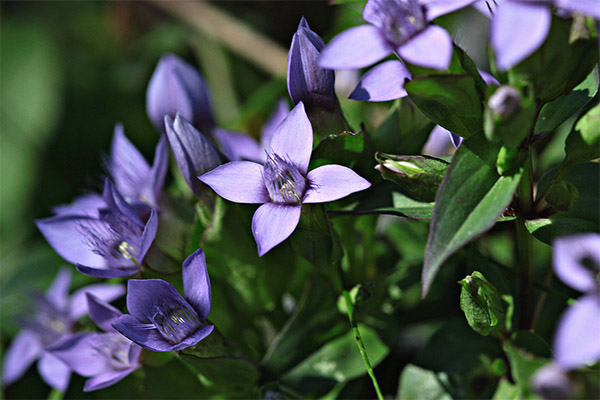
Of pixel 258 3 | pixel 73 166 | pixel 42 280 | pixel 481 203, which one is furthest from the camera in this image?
pixel 258 3

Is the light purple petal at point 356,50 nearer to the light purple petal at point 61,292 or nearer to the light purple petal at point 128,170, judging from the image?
the light purple petal at point 128,170

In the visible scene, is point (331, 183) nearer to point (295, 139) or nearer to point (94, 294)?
point (295, 139)

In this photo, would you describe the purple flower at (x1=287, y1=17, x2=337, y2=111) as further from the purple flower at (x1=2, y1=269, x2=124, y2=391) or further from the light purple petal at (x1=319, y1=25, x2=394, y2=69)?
the purple flower at (x1=2, y1=269, x2=124, y2=391)

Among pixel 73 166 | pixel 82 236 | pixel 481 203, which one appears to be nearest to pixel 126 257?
pixel 82 236

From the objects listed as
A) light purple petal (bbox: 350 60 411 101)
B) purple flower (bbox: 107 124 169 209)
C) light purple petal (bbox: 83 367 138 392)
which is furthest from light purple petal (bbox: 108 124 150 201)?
light purple petal (bbox: 350 60 411 101)

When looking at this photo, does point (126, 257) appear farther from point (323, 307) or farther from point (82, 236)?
point (323, 307)

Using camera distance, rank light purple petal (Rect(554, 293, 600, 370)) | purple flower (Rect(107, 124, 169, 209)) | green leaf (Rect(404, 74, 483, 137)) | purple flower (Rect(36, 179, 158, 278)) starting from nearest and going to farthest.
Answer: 1. light purple petal (Rect(554, 293, 600, 370))
2. green leaf (Rect(404, 74, 483, 137))
3. purple flower (Rect(36, 179, 158, 278))
4. purple flower (Rect(107, 124, 169, 209))

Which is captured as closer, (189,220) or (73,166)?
(189,220)

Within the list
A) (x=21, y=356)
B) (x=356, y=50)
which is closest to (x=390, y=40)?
(x=356, y=50)
